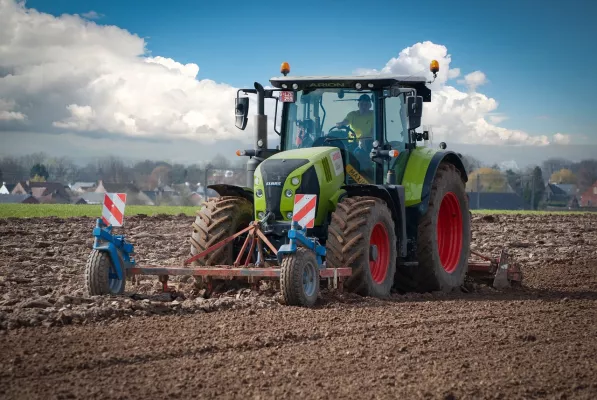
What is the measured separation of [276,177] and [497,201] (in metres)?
38.1

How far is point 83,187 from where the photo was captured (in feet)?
146

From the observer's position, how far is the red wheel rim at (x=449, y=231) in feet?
40.8

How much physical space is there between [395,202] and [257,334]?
12.0 ft

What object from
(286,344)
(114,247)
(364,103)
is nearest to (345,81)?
(364,103)

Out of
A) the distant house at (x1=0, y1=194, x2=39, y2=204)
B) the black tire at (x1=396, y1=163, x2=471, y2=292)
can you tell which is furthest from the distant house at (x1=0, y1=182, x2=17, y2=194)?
the black tire at (x1=396, y1=163, x2=471, y2=292)

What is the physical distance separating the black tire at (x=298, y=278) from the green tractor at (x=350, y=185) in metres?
0.02

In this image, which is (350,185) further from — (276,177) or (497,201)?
(497,201)

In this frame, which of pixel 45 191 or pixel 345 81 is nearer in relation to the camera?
pixel 345 81

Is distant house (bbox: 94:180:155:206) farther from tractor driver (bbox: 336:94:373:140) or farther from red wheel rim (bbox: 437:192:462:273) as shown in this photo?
tractor driver (bbox: 336:94:373:140)

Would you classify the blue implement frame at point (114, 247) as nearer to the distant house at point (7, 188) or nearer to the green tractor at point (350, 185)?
the green tractor at point (350, 185)

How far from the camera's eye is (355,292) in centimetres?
973

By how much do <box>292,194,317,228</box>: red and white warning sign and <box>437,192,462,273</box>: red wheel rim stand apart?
3.47 metres

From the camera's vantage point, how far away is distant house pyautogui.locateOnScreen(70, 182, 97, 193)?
144ft

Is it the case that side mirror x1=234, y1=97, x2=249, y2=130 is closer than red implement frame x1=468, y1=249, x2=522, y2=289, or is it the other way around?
side mirror x1=234, y1=97, x2=249, y2=130
